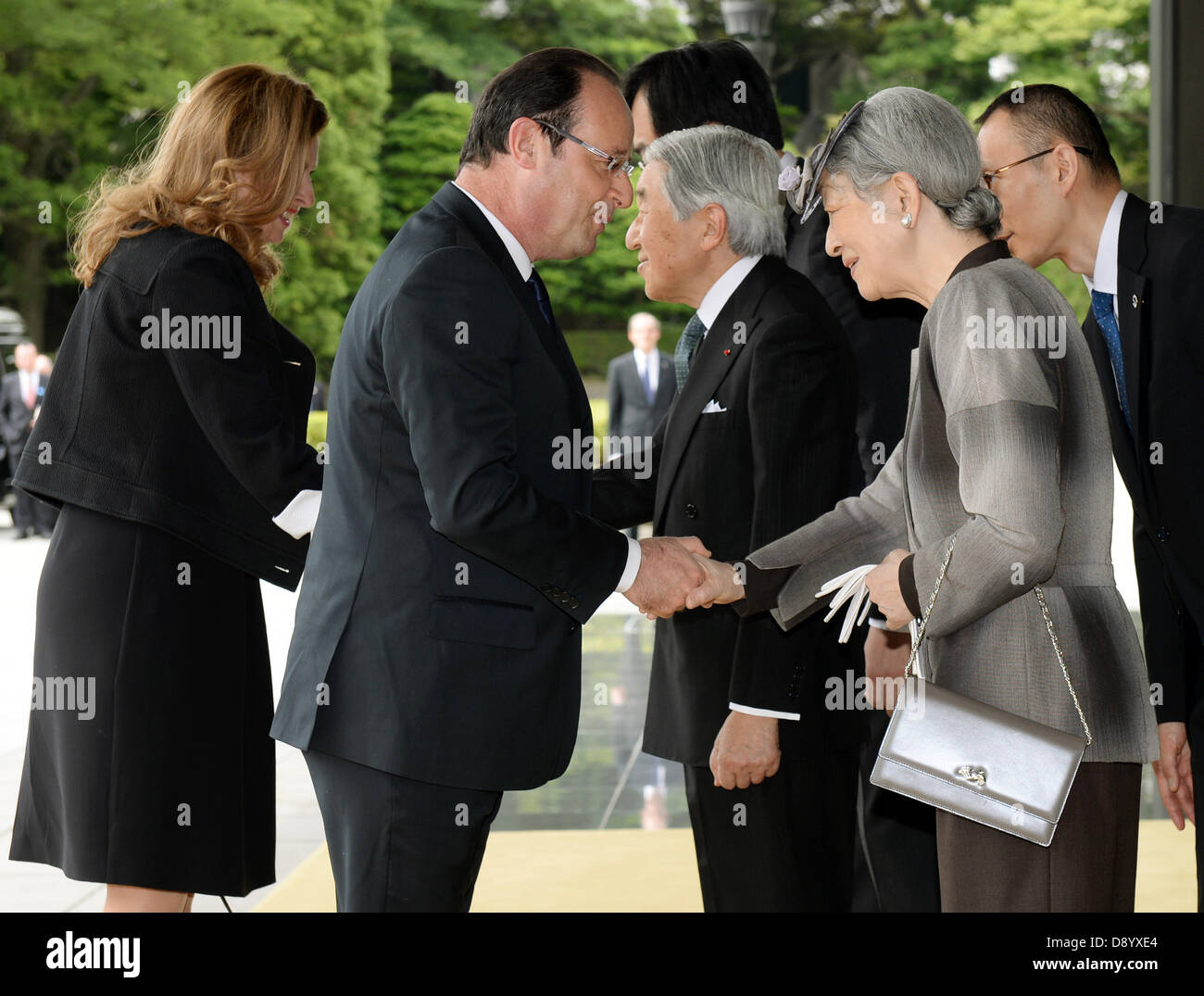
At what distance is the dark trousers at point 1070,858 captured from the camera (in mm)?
2152

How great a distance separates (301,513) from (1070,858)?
1.48 metres

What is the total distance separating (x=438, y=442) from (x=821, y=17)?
88.1 feet

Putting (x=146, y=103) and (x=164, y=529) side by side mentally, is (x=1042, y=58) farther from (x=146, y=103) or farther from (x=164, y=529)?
(x=164, y=529)

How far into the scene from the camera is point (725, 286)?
288cm

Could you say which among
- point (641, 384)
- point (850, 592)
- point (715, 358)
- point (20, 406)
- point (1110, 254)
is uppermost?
point (20, 406)

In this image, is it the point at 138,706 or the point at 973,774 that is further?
the point at 138,706

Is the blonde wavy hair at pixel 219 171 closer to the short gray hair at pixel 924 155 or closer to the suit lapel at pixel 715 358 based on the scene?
the suit lapel at pixel 715 358

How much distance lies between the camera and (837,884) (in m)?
2.83

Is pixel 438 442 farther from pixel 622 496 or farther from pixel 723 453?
pixel 622 496

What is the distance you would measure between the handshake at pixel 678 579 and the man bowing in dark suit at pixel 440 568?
180 millimetres

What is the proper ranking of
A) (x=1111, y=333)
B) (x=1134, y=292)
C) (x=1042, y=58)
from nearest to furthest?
1. (x=1134, y=292)
2. (x=1111, y=333)
3. (x=1042, y=58)

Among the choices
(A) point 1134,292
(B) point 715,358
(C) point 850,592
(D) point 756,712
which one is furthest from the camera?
(A) point 1134,292

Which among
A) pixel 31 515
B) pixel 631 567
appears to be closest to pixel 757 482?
pixel 631 567
